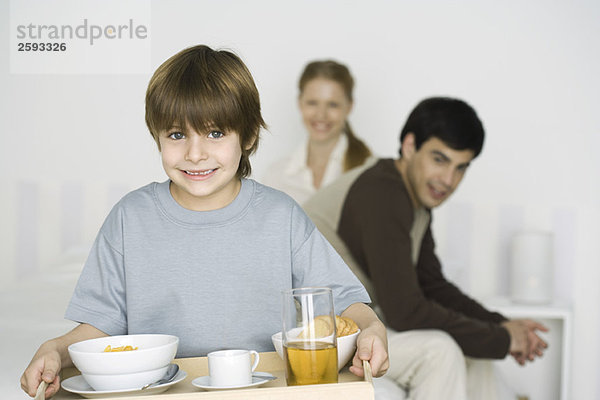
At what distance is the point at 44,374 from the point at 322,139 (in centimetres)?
219

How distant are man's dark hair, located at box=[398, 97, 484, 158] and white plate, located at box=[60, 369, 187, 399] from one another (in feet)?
4.57

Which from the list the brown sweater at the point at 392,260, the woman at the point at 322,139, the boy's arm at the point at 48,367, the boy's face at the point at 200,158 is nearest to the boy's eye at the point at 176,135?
the boy's face at the point at 200,158

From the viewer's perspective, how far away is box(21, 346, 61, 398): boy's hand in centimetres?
79

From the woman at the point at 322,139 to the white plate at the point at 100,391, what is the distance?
2.04m

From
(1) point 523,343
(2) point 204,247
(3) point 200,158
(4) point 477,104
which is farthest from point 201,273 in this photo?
(4) point 477,104

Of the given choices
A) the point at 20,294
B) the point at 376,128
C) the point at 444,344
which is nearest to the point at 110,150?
the point at 20,294

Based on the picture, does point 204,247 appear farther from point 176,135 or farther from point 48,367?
point 48,367

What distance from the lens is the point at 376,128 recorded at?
300 centimetres

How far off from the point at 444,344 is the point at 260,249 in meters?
0.84

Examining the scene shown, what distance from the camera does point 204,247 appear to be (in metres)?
1.03

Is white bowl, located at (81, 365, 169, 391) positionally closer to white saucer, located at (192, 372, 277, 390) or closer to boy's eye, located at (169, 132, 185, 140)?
white saucer, located at (192, 372, 277, 390)

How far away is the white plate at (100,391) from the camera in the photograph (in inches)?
29.6

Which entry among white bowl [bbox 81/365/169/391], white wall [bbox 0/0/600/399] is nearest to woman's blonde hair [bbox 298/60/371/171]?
white wall [bbox 0/0/600/399]

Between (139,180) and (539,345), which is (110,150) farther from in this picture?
(539,345)
